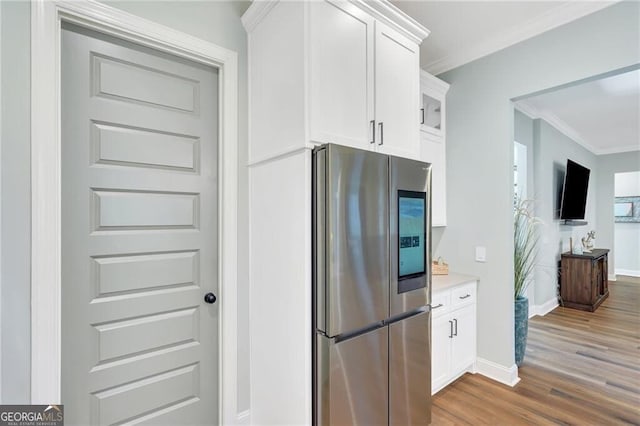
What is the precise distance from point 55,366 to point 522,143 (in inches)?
193

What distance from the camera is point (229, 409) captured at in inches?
71.1

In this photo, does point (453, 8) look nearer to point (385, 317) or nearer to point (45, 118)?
point (385, 317)

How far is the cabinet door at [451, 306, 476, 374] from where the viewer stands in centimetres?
242

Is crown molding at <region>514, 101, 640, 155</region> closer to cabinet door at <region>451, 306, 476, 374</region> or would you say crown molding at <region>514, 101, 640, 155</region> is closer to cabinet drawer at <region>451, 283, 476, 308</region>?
cabinet drawer at <region>451, 283, 476, 308</region>

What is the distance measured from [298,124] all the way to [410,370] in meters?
1.52

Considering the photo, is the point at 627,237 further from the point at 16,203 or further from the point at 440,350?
the point at 16,203

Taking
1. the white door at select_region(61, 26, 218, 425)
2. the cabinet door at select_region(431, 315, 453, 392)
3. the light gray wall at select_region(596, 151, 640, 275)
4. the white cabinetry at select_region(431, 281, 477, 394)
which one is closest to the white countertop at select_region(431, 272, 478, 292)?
the white cabinetry at select_region(431, 281, 477, 394)

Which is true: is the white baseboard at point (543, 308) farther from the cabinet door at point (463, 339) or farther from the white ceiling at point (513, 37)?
the white ceiling at point (513, 37)

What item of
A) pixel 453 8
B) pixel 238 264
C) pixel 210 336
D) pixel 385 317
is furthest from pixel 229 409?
pixel 453 8

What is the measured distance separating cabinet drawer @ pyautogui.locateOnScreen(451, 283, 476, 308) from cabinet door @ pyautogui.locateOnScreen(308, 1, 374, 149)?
4.92 feet

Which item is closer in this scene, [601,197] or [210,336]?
[210,336]

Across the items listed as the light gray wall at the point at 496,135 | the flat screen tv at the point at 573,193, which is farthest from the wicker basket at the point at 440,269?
the flat screen tv at the point at 573,193

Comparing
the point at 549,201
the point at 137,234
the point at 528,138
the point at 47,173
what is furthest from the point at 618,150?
the point at 47,173

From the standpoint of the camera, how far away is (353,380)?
1.48m
